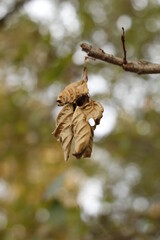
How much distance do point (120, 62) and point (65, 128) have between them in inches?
8.8

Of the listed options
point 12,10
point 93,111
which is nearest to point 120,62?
point 93,111

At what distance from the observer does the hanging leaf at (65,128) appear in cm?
110

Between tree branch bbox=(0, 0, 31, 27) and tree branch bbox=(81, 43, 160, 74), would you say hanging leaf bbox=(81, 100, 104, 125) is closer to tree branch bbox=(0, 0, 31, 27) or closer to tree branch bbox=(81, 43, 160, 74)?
tree branch bbox=(81, 43, 160, 74)

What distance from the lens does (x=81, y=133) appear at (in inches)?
41.6

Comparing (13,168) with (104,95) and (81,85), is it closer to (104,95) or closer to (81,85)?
(104,95)

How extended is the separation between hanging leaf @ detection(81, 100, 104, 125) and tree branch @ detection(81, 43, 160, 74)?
0.12m

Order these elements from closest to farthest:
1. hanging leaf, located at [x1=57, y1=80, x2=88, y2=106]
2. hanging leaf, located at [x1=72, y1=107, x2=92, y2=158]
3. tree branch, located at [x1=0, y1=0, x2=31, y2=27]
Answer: hanging leaf, located at [x1=72, y1=107, x2=92, y2=158], hanging leaf, located at [x1=57, y1=80, x2=88, y2=106], tree branch, located at [x1=0, y1=0, x2=31, y2=27]

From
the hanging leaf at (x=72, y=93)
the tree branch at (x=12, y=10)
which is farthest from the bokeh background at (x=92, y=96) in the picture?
the hanging leaf at (x=72, y=93)

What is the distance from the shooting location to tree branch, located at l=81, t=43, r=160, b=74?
3.69 ft

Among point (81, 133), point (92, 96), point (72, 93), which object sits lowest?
point (81, 133)

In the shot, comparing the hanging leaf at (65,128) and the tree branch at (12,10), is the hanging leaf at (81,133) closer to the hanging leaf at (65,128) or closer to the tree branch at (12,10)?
the hanging leaf at (65,128)

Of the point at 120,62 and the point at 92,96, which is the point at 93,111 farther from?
the point at 92,96

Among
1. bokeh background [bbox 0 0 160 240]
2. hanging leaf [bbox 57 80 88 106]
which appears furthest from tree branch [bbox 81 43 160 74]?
bokeh background [bbox 0 0 160 240]

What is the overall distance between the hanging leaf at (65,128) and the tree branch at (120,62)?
146 mm
